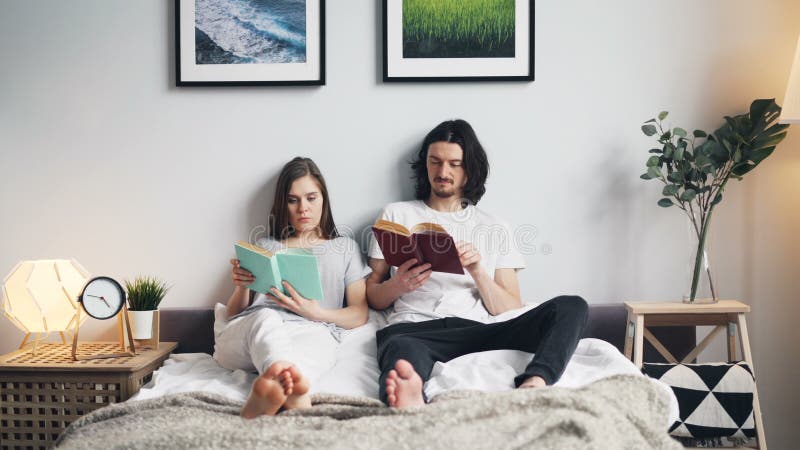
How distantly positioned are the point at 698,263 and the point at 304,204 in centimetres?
138

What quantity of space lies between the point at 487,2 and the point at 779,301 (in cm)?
156

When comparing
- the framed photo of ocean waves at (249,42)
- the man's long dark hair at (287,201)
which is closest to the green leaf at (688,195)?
the man's long dark hair at (287,201)

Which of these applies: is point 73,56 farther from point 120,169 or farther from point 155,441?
point 155,441

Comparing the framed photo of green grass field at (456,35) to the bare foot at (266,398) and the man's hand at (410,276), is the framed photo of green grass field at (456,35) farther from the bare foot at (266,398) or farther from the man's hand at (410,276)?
the bare foot at (266,398)

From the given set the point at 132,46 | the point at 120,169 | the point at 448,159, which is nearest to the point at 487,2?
the point at 448,159

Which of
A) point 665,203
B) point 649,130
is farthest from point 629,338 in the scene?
point 649,130

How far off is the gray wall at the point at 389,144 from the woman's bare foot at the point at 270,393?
102cm

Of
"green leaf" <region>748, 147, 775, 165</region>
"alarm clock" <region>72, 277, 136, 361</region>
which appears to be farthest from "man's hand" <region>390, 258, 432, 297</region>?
"green leaf" <region>748, 147, 775, 165</region>

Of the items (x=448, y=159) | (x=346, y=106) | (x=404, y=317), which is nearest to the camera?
(x=404, y=317)

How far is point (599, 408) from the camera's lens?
1256 mm

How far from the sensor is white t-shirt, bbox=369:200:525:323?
2.08 m

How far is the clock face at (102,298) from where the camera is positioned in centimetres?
200

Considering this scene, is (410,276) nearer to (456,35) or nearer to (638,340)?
(638,340)

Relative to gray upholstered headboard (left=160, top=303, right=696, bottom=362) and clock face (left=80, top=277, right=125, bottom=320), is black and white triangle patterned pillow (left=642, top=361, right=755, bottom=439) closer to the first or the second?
gray upholstered headboard (left=160, top=303, right=696, bottom=362)
